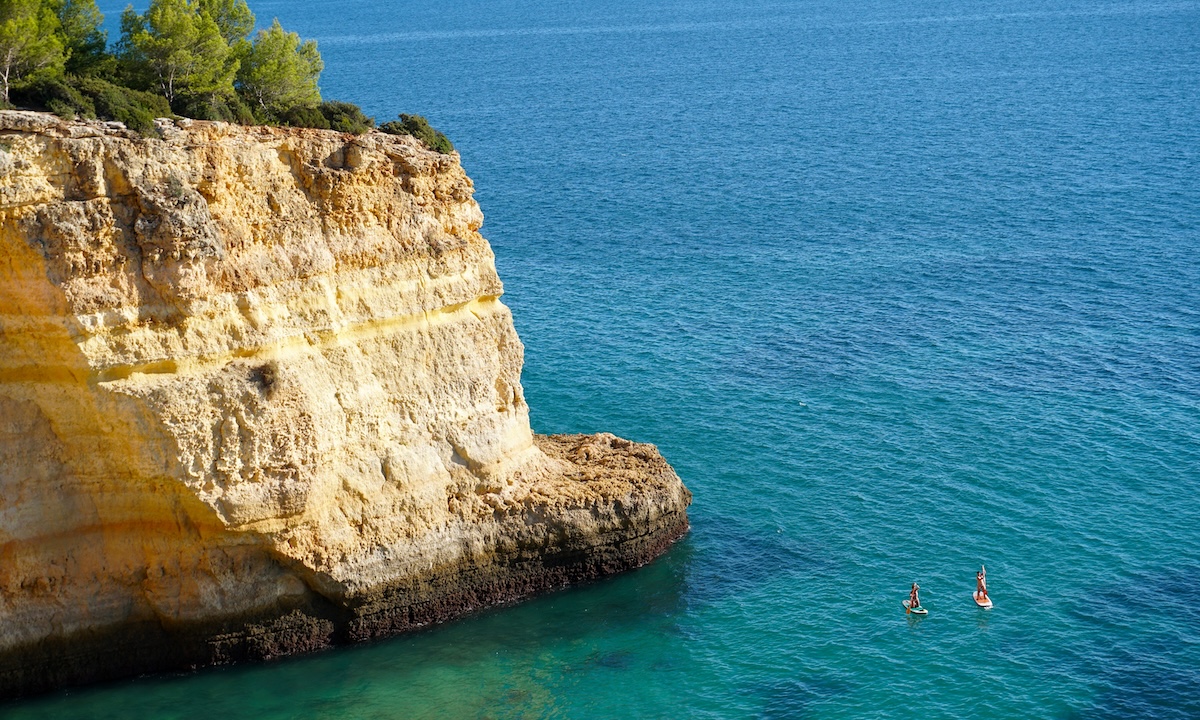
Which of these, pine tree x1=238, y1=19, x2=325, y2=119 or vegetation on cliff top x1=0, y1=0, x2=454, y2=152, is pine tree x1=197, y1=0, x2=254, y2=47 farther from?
pine tree x1=238, y1=19, x2=325, y2=119

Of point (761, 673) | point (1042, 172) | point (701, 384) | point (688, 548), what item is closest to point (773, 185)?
point (1042, 172)

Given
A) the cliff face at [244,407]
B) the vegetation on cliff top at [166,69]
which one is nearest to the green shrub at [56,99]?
the vegetation on cliff top at [166,69]

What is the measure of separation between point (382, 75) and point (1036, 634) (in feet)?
416

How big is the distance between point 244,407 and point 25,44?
11993mm

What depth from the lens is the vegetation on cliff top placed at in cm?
3447

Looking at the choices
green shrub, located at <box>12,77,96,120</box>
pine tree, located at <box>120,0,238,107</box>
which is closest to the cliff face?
green shrub, located at <box>12,77,96,120</box>

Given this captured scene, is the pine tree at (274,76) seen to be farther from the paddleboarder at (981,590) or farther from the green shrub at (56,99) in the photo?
the paddleboarder at (981,590)

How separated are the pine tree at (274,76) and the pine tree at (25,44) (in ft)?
20.9

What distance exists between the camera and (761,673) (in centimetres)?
3578

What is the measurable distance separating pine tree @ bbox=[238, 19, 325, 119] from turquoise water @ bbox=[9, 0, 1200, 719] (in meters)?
15.8

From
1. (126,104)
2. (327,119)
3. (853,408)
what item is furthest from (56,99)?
(853,408)

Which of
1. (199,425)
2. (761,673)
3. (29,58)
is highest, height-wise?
(29,58)

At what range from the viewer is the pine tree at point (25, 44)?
3456 centimetres

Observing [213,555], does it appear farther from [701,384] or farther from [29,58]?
[701,384]
